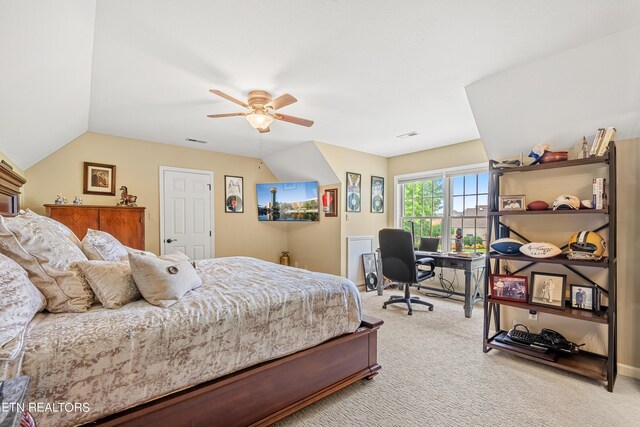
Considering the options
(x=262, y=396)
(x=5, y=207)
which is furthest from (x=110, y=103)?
(x=262, y=396)

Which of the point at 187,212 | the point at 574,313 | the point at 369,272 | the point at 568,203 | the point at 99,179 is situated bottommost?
the point at 369,272

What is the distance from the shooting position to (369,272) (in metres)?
5.13

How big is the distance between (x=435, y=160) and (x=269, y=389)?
439cm

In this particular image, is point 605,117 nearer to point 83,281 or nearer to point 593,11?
point 593,11

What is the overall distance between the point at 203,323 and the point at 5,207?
2501mm

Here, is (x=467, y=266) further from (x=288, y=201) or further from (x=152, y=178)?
(x=152, y=178)

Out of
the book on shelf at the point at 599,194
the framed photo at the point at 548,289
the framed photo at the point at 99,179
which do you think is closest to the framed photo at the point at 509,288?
the framed photo at the point at 548,289

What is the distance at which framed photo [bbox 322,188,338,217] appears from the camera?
495cm

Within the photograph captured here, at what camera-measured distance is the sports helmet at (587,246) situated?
2.14m

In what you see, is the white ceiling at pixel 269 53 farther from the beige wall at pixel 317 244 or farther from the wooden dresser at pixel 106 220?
the beige wall at pixel 317 244

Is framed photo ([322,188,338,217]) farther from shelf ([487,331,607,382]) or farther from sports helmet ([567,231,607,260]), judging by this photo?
sports helmet ([567,231,607,260])

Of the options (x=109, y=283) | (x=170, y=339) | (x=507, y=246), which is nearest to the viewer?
→ (x=170, y=339)

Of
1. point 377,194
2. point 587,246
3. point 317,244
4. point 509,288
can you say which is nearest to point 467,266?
point 509,288

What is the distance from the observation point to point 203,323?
1437mm
